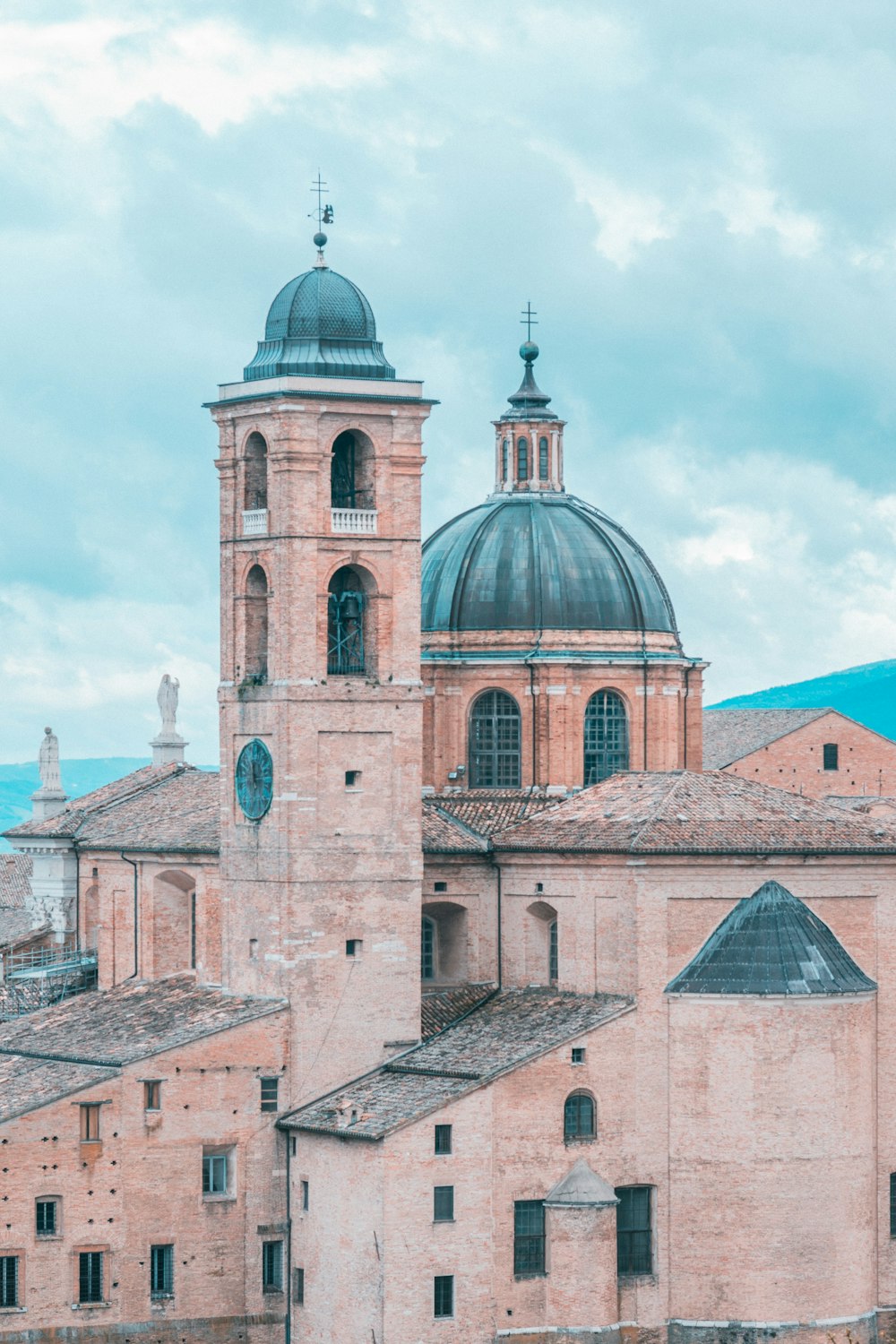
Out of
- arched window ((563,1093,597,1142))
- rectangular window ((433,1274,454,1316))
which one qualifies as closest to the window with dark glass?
arched window ((563,1093,597,1142))

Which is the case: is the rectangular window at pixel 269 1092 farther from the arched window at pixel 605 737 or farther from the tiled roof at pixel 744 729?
the tiled roof at pixel 744 729

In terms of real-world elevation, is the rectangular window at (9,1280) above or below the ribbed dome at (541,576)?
below

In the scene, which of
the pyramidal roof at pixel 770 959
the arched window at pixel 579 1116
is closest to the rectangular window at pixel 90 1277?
the arched window at pixel 579 1116

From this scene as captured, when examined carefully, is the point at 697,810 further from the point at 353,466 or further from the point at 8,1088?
the point at 8,1088

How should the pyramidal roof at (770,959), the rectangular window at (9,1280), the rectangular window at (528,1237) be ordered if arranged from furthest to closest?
the pyramidal roof at (770,959)
the rectangular window at (528,1237)
the rectangular window at (9,1280)

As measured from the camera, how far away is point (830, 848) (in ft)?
232

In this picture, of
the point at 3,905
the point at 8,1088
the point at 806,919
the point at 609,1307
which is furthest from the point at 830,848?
the point at 3,905

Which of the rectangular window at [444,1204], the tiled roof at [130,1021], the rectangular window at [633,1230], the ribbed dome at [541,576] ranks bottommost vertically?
the rectangular window at [633,1230]

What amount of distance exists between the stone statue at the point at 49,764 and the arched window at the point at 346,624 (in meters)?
23.6

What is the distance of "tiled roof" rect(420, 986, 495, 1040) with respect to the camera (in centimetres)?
7231

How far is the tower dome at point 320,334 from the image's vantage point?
238ft

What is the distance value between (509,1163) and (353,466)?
1615cm

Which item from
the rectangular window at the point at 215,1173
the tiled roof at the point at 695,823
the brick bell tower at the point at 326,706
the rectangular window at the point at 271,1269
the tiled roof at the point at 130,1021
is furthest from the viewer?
the brick bell tower at the point at 326,706

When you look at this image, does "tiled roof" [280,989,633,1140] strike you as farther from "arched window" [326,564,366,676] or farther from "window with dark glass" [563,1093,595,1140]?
"arched window" [326,564,366,676]
